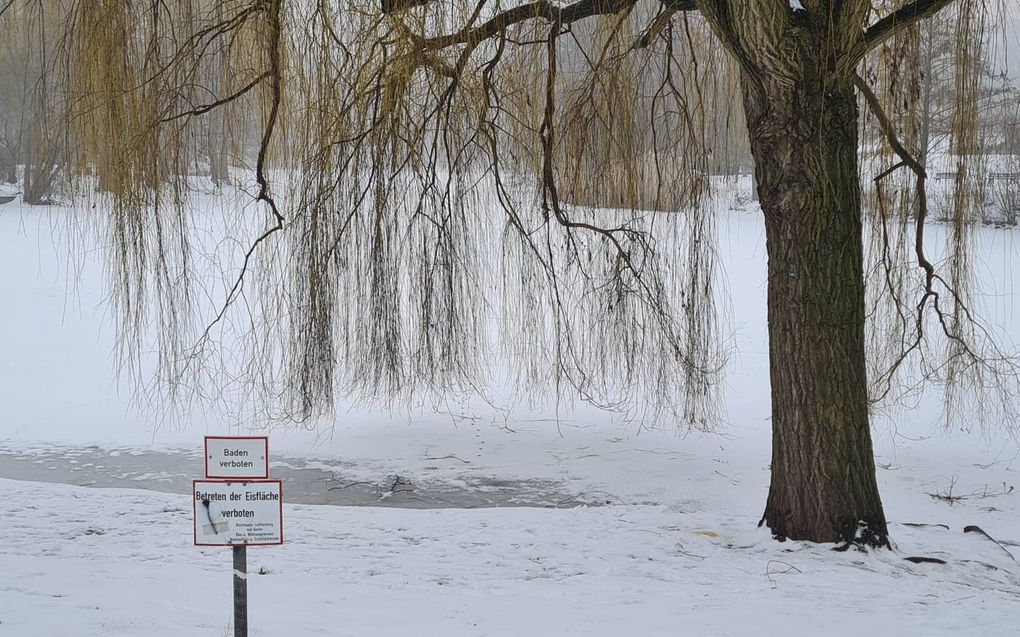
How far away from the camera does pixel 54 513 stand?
507cm

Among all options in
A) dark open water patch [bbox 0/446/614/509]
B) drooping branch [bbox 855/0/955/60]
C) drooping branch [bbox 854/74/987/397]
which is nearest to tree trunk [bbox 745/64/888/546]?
drooping branch [bbox 855/0/955/60]

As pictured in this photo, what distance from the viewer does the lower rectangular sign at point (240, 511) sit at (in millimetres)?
2744

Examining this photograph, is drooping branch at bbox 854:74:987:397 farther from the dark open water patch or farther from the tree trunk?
the dark open water patch

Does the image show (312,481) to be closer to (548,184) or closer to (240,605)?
(548,184)

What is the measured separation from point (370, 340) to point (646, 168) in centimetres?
179

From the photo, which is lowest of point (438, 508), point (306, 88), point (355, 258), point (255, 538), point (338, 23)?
point (438, 508)

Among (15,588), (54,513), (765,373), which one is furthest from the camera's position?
(765,373)

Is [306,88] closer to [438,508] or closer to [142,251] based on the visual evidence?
[142,251]

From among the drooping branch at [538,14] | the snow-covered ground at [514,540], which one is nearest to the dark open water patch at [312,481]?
the snow-covered ground at [514,540]

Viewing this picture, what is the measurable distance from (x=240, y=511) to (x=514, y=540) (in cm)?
208

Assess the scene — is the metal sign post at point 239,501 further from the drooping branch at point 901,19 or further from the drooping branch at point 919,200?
the drooping branch at point 919,200

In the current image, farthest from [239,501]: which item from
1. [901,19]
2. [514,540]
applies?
[901,19]

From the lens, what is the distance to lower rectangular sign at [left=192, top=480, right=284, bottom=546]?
108 inches

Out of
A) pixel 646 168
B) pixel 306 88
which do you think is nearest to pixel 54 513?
pixel 306 88
